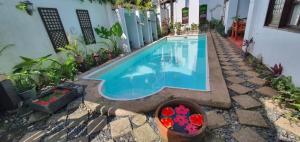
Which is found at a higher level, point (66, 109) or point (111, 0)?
point (111, 0)

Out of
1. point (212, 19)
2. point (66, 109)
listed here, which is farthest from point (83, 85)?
point (212, 19)

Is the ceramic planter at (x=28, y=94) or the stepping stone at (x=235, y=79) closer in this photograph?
the ceramic planter at (x=28, y=94)

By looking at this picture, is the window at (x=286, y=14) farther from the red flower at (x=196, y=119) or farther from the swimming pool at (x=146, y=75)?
the red flower at (x=196, y=119)

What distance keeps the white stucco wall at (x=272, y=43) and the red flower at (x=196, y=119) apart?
2.57 metres

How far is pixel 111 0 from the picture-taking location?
309 inches

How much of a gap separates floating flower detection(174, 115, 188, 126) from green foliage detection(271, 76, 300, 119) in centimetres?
196

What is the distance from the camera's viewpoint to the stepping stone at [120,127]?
7.54 ft

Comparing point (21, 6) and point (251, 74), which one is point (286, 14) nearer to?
point (251, 74)

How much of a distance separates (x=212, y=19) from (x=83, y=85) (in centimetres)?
1661

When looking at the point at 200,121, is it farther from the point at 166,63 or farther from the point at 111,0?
the point at 111,0

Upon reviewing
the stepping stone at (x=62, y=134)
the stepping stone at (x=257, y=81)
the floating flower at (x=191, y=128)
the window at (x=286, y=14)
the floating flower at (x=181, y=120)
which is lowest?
the stepping stone at (x=62, y=134)

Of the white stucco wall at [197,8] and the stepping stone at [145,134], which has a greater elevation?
the white stucco wall at [197,8]

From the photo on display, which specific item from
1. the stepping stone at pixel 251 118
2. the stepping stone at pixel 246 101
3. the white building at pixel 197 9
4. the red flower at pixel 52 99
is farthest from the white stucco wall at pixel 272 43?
the white building at pixel 197 9

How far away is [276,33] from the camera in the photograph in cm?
364
